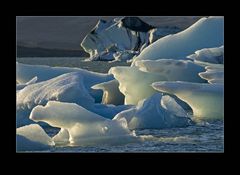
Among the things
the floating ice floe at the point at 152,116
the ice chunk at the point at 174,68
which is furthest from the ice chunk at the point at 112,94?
the floating ice floe at the point at 152,116

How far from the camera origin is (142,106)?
27.2ft

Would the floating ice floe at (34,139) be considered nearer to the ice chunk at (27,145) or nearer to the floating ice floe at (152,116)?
the ice chunk at (27,145)

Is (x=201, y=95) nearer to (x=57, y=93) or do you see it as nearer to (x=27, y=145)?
(x=57, y=93)

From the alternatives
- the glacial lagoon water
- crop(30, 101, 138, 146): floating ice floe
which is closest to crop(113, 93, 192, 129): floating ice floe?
the glacial lagoon water

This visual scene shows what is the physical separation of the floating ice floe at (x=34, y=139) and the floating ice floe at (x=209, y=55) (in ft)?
15.7

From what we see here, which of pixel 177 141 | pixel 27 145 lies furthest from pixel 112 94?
pixel 27 145

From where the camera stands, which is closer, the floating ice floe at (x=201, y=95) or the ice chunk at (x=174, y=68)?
the floating ice floe at (x=201, y=95)

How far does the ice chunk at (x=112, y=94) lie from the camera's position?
35.0ft

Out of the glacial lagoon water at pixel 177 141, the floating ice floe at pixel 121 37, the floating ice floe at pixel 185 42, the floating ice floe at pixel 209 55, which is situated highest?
the floating ice floe at pixel 121 37

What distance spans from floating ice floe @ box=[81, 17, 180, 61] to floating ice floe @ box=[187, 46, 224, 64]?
7.40 m

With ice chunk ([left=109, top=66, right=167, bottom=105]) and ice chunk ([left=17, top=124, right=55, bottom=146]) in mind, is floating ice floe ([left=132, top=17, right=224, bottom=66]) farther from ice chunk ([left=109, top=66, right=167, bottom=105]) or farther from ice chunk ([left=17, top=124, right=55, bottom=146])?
ice chunk ([left=17, top=124, right=55, bottom=146])

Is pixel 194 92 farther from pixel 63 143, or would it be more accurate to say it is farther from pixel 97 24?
pixel 97 24

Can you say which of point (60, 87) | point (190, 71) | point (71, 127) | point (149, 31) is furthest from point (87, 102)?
point (149, 31)

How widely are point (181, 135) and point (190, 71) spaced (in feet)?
8.14
